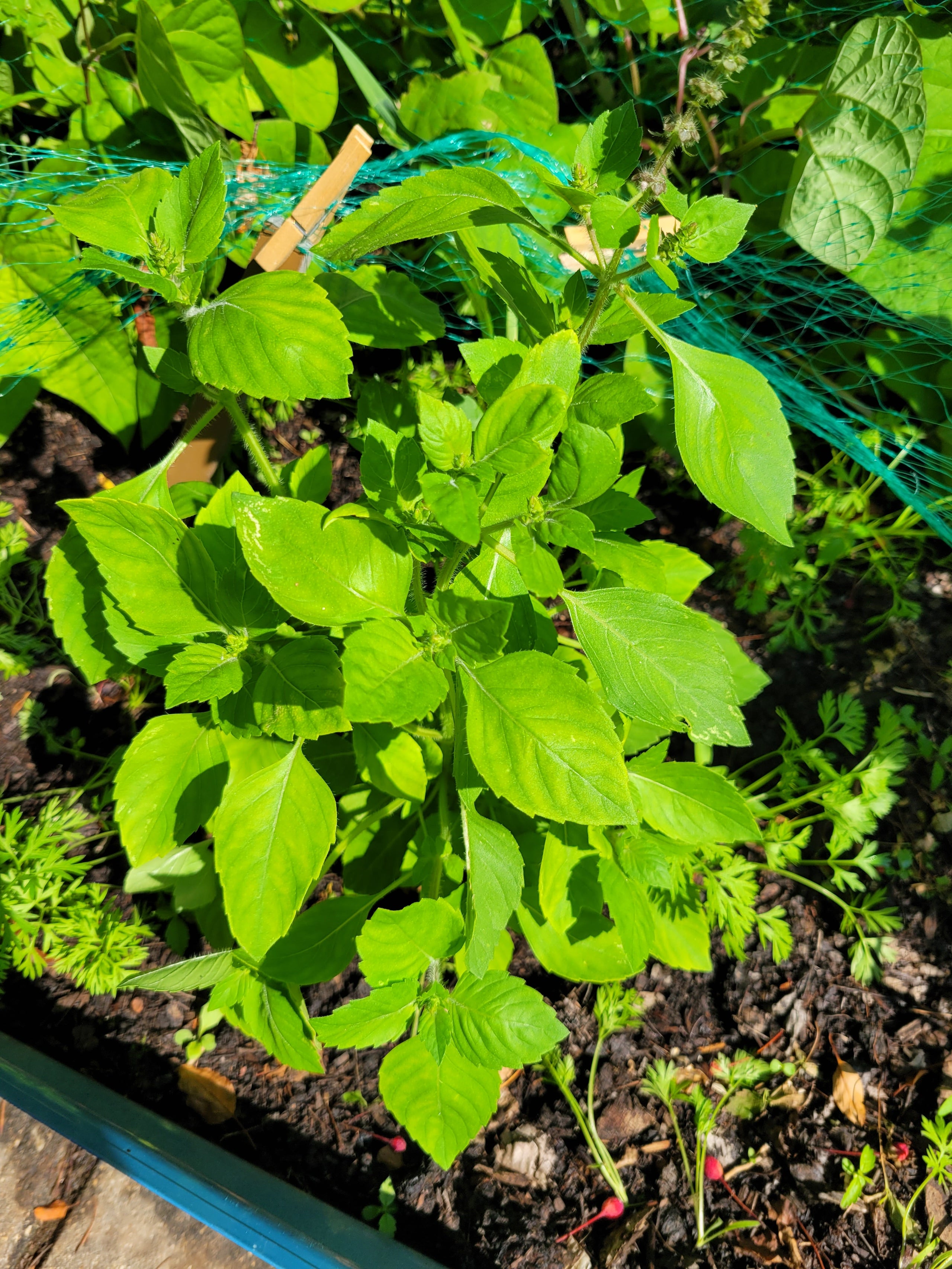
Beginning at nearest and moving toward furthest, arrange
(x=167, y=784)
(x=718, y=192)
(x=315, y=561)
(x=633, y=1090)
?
1. (x=315, y=561)
2. (x=167, y=784)
3. (x=633, y=1090)
4. (x=718, y=192)

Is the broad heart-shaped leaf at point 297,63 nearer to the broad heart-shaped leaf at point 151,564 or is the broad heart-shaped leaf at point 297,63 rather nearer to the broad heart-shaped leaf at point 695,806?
the broad heart-shaped leaf at point 151,564

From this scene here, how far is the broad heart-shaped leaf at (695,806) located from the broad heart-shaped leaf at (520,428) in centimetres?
58

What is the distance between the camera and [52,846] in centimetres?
149

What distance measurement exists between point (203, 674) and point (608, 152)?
75 centimetres

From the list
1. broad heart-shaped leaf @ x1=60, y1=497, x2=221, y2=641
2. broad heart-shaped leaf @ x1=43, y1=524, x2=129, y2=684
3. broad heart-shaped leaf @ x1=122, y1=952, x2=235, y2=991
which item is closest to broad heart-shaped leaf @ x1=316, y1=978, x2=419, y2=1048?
broad heart-shaped leaf @ x1=122, y1=952, x2=235, y2=991

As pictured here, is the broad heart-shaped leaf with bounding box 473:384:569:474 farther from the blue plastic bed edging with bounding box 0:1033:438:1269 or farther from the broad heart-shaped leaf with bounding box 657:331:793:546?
the blue plastic bed edging with bounding box 0:1033:438:1269

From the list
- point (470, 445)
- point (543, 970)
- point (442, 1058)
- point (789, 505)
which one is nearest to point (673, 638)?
point (789, 505)

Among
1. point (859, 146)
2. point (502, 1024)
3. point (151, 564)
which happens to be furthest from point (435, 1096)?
point (859, 146)

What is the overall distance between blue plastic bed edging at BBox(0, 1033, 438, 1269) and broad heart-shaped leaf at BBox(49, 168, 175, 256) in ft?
4.02

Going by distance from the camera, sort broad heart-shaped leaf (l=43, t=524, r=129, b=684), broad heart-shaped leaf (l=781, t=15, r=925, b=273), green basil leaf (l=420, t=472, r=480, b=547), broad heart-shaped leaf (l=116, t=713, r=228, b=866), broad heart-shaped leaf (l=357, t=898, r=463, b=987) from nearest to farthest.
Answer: green basil leaf (l=420, t=472, r=480, b=547) → broad heart-shaped leaf (l=357, t=898, r=463, b=987) → broad heart-shaped leaf (l=116, t=713, r=228, b=866) → broad heart-shaped leaf (l=43, t=524, r=129, b=684) → broad heart-shaped leaf (l=781, t=15, r=925, b=273)

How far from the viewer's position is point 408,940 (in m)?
0.97

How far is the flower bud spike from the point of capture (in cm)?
139

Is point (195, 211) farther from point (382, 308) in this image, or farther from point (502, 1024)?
point (502, 1024)

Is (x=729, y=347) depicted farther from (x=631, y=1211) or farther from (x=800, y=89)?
(x=631, y=1211)
